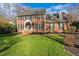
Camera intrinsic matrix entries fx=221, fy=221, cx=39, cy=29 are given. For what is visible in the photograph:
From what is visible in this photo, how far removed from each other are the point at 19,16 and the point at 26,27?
0.20 m

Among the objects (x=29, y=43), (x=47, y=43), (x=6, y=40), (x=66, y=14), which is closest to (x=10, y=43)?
(x=6, y=40)

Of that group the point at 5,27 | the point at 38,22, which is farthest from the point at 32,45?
the point at 5,27

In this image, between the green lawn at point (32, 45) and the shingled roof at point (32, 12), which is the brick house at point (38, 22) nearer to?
the shingled roof at point (32, 12)

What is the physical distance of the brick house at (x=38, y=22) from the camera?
331 centimetres

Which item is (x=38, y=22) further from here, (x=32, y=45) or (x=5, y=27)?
(x=5, y=27)

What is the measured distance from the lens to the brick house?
3.31 metres

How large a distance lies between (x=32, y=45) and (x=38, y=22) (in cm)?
36

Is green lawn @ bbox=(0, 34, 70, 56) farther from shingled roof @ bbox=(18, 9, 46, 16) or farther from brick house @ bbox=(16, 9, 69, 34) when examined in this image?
shingled roof @ bbox=(18, 9, 46, 16)

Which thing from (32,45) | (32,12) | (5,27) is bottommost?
(32,45)

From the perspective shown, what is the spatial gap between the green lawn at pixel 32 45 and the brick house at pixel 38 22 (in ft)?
0.35

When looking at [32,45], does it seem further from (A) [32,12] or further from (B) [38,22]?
(A) [32,12]

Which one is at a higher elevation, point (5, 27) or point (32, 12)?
point (32, 12)

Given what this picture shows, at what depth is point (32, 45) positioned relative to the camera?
328 cm

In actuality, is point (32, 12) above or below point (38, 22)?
above
